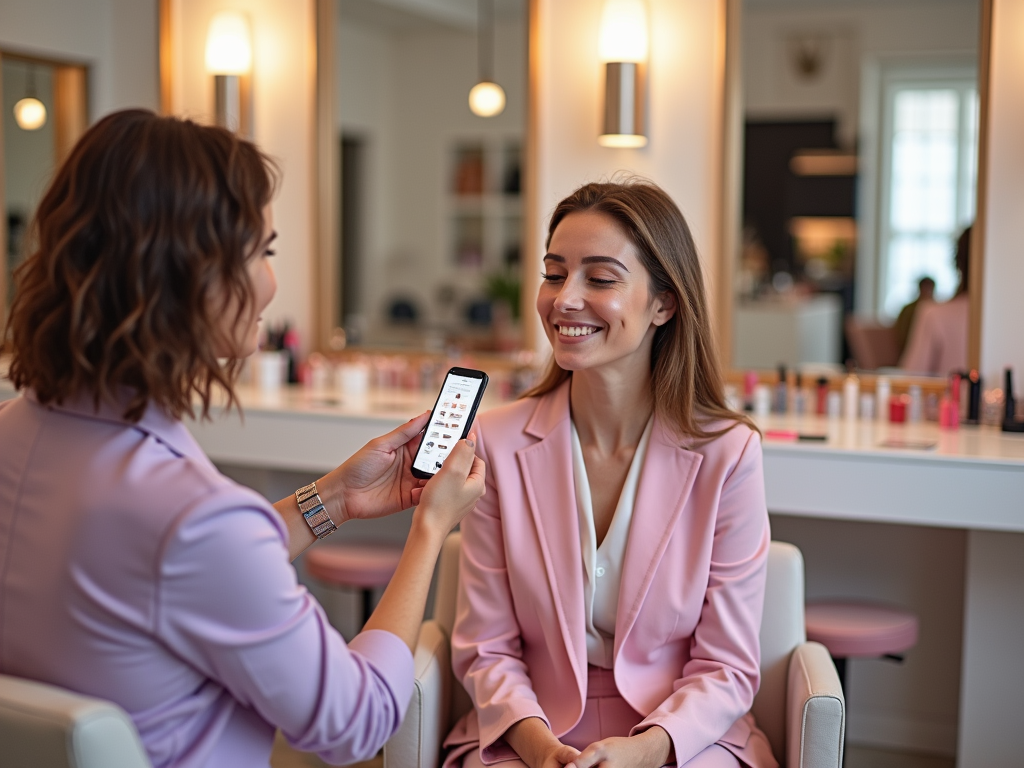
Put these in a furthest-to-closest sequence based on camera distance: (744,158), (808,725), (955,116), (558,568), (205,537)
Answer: (744,158)
(955,116)
(558,568)
(808,725)
(205,537)

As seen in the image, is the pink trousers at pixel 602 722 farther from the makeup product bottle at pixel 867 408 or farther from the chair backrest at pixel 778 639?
the makeup product bottle at pixel 867 408

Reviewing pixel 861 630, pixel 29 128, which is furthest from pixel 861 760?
pixel 29 128

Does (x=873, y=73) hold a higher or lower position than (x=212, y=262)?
higher

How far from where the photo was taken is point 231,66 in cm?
328

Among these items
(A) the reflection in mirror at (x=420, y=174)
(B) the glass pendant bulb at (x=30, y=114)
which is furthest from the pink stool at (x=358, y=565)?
(B) the glass pendant bulb at (x=30, y=114)

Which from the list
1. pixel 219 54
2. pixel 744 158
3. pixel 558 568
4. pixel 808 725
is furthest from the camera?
pixel 219 54

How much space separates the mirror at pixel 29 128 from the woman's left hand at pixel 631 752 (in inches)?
104

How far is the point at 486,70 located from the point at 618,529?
6.31 feet

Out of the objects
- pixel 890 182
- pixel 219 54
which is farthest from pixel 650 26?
pixel 219 54

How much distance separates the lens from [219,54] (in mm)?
3273

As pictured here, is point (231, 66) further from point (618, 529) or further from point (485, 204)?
point (618, 529)

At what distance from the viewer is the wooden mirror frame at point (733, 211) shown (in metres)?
2.59

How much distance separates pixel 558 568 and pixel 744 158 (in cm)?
153

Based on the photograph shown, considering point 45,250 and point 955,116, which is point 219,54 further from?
point 45,250
